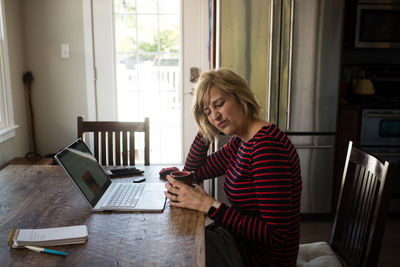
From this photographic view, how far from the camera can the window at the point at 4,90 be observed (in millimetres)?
2797

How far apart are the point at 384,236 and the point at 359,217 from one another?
1708mm

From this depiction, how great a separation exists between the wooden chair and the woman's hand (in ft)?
1.52

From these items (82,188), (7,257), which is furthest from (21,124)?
(7,257)

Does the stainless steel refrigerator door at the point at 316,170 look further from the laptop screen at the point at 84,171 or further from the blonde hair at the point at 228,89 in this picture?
the laptop screen at the point at 84,171

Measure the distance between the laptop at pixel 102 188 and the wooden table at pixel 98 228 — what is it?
0.04 m

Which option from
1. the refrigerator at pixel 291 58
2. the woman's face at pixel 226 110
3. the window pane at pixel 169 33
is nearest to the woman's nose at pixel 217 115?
the woman's face at pixel 226 110

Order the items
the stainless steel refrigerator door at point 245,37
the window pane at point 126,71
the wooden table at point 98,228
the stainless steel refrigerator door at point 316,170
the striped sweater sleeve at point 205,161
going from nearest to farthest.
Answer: the wooden table at point 98,228
the striped sweater sleeve at point 205,161
the stainless steel refrigerator door at point 245,37
the stainless steel refrigerator door at point 316,170
the window pane at point 126,71

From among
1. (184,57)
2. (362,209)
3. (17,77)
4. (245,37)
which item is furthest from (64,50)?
(362,209)

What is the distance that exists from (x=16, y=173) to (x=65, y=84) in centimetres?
172

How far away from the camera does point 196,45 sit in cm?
326

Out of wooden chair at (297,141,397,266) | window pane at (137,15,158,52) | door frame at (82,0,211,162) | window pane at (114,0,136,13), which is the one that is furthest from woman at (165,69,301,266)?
window pane at (114,0,136,13)

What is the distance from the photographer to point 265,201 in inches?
46.0

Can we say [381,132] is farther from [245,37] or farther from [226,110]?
[226,110]

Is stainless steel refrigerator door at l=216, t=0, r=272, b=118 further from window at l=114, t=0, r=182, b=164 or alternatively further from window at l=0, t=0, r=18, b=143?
window at l=0, t=0, r=18, b=143
